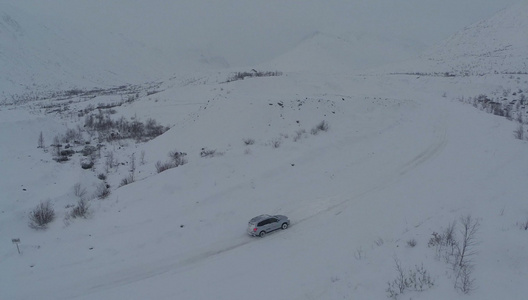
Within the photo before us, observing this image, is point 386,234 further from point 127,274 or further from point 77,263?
point 77,263

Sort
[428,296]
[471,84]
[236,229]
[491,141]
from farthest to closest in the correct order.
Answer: [471,84], [491,141], [236,229], [428,296]

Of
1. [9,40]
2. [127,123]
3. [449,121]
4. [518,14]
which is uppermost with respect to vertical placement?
[9,40]

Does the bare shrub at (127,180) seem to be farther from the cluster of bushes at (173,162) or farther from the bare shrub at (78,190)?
the bare shrub at (78,190)

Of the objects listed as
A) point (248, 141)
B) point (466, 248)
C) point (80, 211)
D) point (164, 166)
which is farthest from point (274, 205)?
point (80, 211)

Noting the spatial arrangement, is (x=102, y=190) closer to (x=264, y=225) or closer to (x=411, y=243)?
(x=264, y=225)

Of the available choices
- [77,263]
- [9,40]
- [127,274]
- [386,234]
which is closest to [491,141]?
[386,234]

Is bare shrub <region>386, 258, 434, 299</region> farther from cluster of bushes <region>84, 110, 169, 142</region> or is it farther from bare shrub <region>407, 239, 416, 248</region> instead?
cluster of bushes <region>84, 110, 169, 142</region>

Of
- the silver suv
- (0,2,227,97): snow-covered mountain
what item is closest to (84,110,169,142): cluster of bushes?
the silver suv
